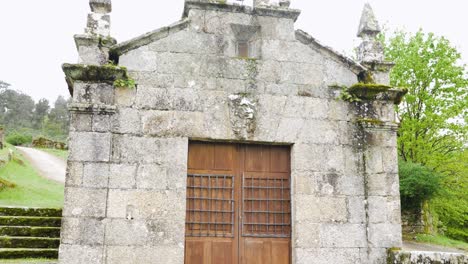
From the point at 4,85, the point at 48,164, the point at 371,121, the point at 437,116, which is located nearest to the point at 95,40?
the point at 371,121

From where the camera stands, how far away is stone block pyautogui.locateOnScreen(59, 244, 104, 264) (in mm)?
5770

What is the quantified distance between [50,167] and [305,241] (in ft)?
67.9

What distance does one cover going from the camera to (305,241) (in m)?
6.41

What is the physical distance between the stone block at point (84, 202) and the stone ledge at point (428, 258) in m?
4.23

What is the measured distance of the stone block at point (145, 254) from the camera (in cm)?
594

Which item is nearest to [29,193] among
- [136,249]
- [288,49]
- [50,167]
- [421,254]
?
[50,167]

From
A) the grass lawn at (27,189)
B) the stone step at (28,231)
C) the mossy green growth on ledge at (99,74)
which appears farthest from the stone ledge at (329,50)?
the grass lawn at (27,189)

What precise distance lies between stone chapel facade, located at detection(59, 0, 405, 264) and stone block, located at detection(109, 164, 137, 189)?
0.01 meters

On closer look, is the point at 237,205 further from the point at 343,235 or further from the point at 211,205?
the point at 343,235

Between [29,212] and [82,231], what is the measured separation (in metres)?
4.96

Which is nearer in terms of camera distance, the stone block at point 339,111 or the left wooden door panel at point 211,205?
the left wooden door panel at point 211,205

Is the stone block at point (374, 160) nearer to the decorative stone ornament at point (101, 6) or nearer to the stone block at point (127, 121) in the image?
the stone block at point (127, 121)

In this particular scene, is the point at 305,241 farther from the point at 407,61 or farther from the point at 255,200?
the point at 407,61

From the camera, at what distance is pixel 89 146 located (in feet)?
20.2
